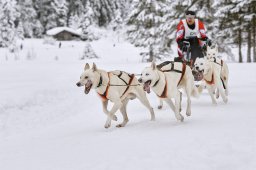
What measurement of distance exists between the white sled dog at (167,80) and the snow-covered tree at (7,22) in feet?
129

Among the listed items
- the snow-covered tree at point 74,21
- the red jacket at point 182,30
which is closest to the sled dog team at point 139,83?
the red jacket at point 182,30

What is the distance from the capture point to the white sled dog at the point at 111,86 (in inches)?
241

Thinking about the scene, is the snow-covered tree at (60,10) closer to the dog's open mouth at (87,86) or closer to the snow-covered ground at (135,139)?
the snow-covered ground at (135,139)

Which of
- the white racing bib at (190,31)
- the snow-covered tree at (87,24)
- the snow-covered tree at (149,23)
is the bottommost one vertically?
the white racing bib at (190,31)

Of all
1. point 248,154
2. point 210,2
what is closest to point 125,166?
point 248,154

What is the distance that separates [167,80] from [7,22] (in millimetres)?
45466

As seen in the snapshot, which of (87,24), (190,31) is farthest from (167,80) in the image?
(87,24)

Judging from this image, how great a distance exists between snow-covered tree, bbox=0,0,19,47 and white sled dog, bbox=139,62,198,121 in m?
39.4

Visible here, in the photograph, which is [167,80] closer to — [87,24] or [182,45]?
[182,45]

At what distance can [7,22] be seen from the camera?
47625 mm

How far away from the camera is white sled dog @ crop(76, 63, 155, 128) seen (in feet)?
20.1

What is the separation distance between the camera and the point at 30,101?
10.8 meters

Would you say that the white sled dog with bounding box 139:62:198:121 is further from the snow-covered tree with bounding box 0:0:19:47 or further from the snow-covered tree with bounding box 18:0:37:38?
the snow-covered tree with bounding box 18:0:37:38

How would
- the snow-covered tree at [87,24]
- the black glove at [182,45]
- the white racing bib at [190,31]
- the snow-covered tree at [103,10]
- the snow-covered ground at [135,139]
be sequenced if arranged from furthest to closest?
the snow-covered tree at [103,10], the snow-covered tree at [87,24], the white racing bib at [190,31], the black glove at [182,45], the snow-covered ground at [135,139]
